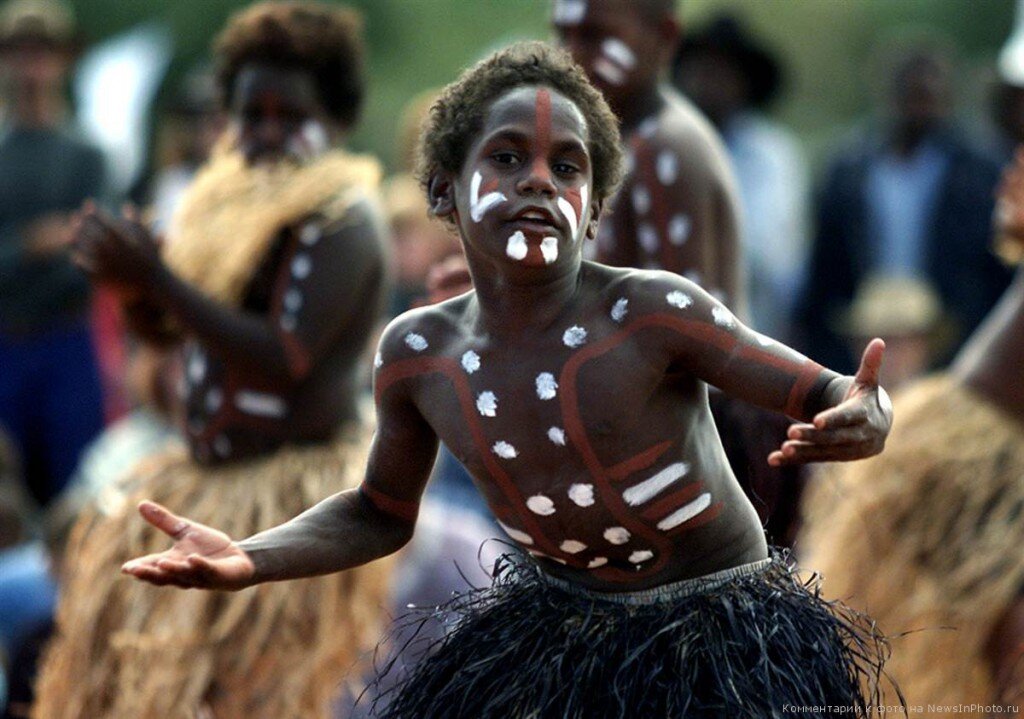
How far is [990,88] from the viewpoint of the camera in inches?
345

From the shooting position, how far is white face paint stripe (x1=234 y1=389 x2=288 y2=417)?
5.20 meters

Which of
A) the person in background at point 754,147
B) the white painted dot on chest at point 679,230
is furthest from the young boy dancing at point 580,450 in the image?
the person in background at point 754,147

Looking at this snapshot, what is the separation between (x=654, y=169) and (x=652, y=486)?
1433mm

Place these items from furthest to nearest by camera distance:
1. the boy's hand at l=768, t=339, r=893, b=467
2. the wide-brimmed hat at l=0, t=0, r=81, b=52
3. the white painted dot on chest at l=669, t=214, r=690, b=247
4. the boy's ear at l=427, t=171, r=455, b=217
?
the wide-brimmed hat at l=0, t=0, r=81, b=52 → the white painted dot on chest at l=669, t=214, r=690, b=247 → the boy's ear at l=427, t=171, r=455, b=217 → the boy's hand at l=768, t=339, r=893, b=467

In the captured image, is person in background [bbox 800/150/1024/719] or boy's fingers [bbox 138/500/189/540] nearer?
boy's fingers [bbox 138/500/189/540]

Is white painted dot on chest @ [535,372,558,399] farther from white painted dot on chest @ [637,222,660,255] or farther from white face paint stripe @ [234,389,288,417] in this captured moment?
white face paint stripe @ [234,389,288,417]

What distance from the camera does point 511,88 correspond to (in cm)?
337

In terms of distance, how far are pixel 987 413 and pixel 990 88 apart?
3.96 m

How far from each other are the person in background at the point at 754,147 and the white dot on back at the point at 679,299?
15.4ft

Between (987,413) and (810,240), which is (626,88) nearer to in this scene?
(987,413)

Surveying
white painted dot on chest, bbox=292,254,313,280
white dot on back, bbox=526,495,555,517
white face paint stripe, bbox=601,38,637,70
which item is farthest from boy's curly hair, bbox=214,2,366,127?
white dot on back, bbox=526,495,555,517

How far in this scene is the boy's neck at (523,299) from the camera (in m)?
3.39

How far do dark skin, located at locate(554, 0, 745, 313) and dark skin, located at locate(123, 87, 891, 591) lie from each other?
1138 millimetres

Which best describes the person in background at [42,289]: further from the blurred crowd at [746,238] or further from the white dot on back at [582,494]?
the white dot on back at [582,494]
